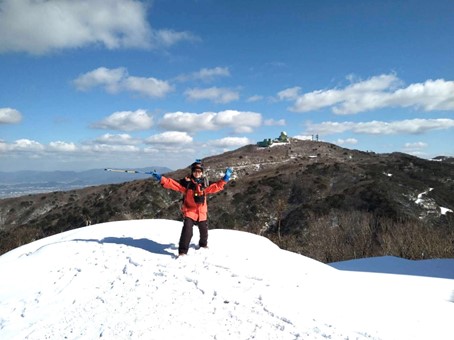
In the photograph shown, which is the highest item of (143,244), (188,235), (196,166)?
(196,166)

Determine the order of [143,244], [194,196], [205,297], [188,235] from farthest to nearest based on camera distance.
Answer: [143,244] → [194,196] → [188,235] → [205,297]

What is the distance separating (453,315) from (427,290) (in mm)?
1739

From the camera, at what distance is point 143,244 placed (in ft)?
30.9

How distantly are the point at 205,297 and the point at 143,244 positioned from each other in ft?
12.2

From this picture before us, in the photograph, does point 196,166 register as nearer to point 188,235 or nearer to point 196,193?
point 196,193

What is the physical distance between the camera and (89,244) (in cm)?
960

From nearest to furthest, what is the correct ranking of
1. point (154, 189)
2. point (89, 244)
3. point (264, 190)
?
point (89, 244) → point (264, 190) → point (154, 189)

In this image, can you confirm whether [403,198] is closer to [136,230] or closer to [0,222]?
[136,230]

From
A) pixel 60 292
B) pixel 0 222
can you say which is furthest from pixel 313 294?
pixel 0 222

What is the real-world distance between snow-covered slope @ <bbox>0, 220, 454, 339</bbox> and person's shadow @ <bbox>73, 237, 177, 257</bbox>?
0.05 meters

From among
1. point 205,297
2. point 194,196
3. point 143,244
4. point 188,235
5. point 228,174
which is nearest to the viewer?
point 205,297

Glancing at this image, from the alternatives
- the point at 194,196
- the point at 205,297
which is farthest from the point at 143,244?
the point at 205,297

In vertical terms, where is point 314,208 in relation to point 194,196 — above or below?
below

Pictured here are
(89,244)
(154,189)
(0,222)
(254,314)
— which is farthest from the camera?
(0,222)
